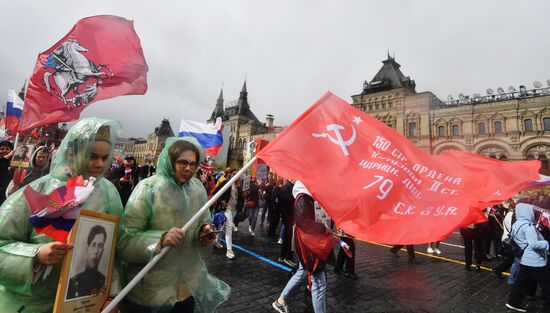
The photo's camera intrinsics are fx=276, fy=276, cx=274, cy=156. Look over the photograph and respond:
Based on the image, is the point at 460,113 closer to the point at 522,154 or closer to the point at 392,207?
the point at 522,154

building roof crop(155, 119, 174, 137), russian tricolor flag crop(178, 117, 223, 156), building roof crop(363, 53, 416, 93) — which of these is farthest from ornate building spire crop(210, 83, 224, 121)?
russian tricolor flag crop(178, 117, 223, 156)

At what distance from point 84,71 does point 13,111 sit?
19.8 feet

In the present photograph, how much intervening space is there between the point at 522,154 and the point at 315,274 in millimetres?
34936

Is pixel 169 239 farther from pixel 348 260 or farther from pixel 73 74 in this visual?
pixel 348 260

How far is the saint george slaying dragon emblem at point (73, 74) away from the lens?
145 inches

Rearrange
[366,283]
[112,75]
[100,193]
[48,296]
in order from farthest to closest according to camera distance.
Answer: [366,283]
[112,75]
[100,193]
[48,296]

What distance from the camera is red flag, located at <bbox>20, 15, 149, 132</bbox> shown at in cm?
357

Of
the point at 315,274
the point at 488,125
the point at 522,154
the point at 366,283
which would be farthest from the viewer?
the point at 488,125

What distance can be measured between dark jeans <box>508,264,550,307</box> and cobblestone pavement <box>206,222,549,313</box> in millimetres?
279

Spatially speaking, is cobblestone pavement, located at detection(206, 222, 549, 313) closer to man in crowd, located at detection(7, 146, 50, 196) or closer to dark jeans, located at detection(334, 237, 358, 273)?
dark jeans, located at detection(334, 237, 358, 273)

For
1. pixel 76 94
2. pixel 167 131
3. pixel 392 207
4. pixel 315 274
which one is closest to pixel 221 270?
pixel 315 274

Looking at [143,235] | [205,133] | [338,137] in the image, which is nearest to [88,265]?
[143,235]

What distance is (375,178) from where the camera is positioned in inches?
93.9

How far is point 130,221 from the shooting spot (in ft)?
6.02
